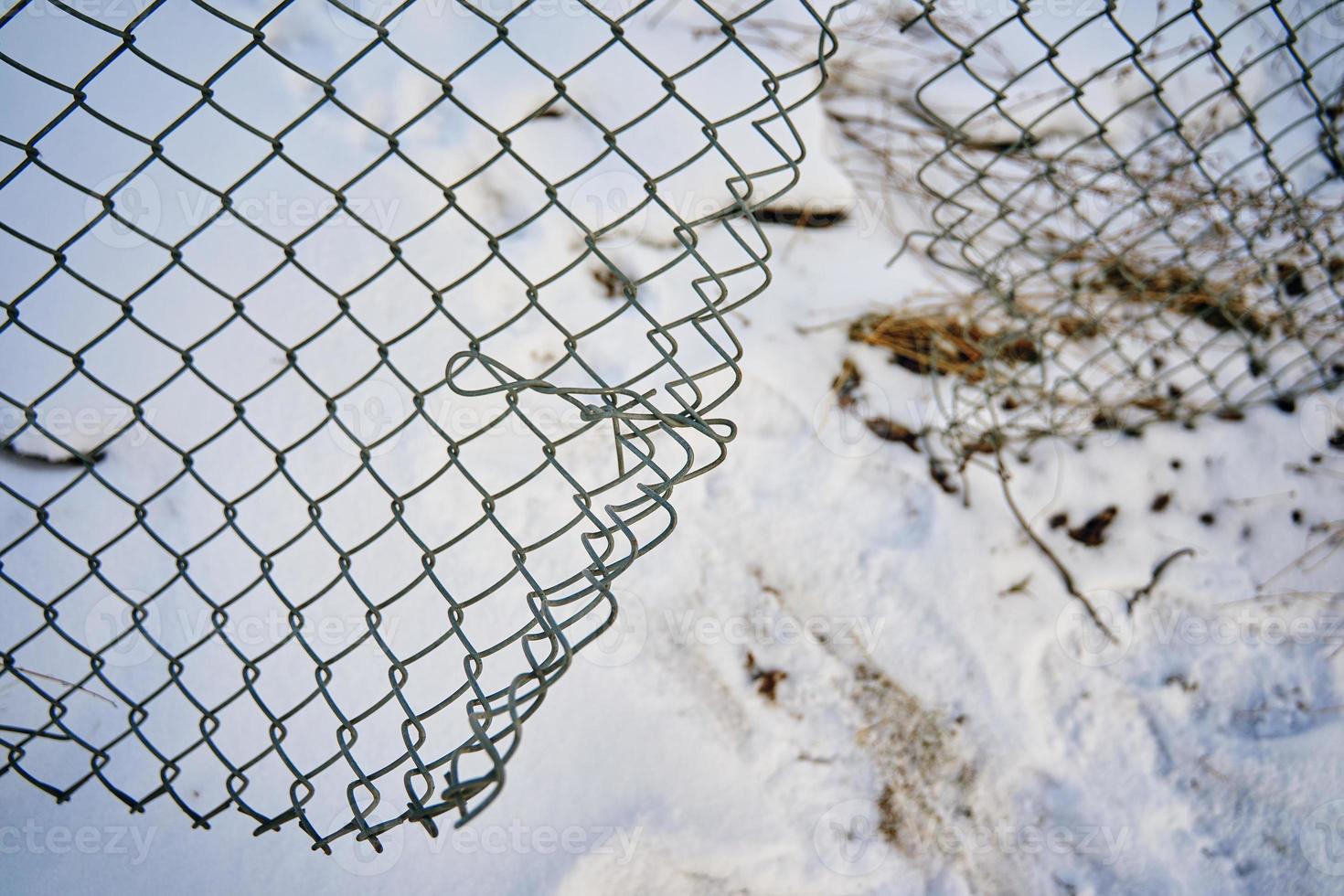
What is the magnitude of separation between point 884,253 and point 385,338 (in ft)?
3.63

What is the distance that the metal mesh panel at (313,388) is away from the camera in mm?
1518

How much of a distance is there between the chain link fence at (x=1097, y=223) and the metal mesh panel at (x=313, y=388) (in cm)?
38

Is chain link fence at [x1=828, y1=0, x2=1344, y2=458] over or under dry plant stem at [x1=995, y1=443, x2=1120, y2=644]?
over

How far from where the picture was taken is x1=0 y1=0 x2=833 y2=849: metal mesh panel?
1.52m

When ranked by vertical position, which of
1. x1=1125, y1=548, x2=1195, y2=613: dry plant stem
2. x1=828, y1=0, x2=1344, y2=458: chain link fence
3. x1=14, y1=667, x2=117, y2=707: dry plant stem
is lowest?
x1=14, y1=667, x2=117, y2=707: dry plant stem

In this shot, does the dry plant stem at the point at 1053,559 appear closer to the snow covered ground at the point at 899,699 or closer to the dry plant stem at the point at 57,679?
the snow covered ground at the point at 899,699

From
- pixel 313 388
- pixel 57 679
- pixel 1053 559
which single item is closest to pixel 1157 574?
pixel 1053 559

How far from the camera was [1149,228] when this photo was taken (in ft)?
6.79

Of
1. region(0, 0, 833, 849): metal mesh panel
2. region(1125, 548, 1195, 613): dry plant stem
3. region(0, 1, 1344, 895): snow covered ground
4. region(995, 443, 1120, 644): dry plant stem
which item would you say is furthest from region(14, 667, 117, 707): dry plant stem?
region(1125, 548, 1195, 613): dry plant stem

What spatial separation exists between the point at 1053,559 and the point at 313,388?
143 cm

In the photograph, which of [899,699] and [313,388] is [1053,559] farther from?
[313,388]

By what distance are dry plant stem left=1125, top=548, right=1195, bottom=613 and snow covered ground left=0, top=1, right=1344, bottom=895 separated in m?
0.01

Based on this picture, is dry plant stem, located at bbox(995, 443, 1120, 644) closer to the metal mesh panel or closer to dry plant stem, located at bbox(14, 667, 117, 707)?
the metal mesh panel

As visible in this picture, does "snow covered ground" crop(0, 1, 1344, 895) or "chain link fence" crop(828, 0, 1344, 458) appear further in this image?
"chain link fence" crop(828, 0, 1344, 458)
